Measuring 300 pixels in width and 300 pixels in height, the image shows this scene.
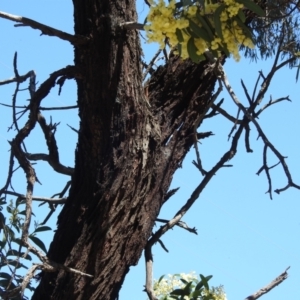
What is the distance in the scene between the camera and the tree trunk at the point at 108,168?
2018 millimetres

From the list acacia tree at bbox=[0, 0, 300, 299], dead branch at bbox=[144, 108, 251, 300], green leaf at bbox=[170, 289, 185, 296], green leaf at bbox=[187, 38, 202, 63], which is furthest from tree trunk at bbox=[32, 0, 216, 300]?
green leaf at bbox=[187, 38, 202, 63]

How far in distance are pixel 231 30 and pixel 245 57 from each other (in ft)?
7.89

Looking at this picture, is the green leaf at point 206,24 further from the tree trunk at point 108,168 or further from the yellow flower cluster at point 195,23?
the tree trunk at point 108,168

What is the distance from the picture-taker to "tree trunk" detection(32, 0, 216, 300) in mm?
2018

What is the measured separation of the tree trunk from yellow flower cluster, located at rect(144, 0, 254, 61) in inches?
17.7

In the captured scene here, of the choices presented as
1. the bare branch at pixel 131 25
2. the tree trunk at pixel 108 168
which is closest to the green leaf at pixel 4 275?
the tree trunk at pixel 108 168

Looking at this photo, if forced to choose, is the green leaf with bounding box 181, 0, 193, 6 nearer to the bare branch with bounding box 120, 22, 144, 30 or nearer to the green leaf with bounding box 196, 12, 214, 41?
the green leaf with bounding box 196, 12, 214, 41

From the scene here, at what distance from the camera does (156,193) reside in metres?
2.12

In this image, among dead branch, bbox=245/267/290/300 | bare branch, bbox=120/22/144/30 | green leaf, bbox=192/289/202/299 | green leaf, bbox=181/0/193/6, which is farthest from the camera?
green leaf, bbox=192/289/202/299

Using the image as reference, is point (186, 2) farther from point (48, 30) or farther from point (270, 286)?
point (270, 286)

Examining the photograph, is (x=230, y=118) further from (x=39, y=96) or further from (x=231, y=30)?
(x=231, y=30)

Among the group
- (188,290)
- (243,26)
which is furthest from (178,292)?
(243,26)

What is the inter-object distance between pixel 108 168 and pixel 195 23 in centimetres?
63

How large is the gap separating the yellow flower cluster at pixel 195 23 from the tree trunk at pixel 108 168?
449mm
